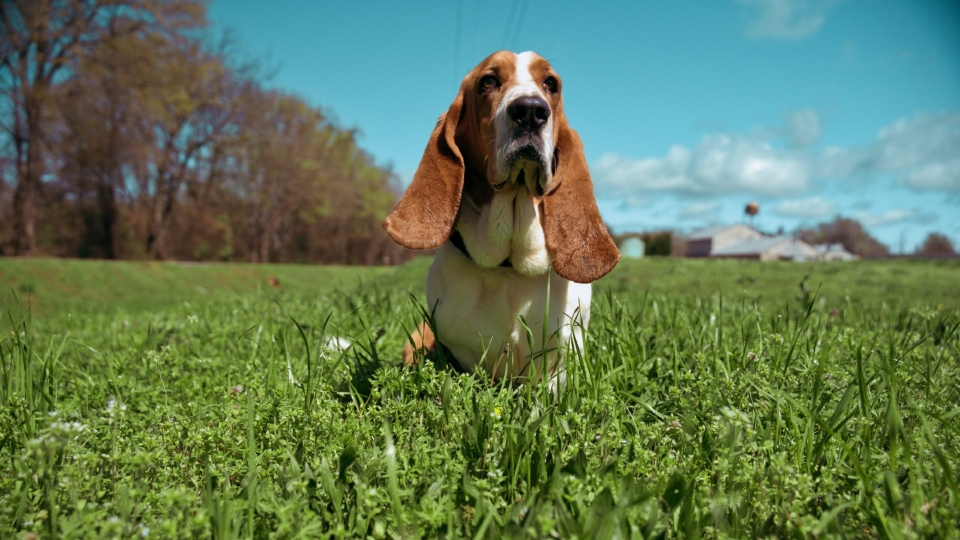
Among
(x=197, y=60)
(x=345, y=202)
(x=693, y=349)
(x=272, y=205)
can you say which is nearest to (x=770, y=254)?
(x=345, y=202)

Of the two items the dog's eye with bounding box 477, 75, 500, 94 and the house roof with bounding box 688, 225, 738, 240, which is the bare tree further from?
the house roof with bounding box 688, 225, 738, 240

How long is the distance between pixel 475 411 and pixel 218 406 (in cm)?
108

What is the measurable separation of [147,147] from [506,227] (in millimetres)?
24524

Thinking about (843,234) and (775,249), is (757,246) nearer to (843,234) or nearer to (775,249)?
(775,249)

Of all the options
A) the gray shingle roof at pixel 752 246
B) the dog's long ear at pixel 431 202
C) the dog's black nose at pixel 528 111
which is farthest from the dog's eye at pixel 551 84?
the gray shingle roof at pixel 752 246

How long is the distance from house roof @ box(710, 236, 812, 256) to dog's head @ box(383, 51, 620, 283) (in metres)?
80.5

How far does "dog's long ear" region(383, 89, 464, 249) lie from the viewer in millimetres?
2436

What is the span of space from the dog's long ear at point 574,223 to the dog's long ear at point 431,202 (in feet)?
1.52

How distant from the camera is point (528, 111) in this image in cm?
232

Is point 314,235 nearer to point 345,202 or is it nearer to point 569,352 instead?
point 345,202

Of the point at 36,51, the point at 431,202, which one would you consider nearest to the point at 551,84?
the point at 431,202

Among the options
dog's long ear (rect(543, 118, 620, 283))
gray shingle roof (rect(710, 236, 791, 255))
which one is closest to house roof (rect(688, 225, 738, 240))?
gray shingle roof (rect(710, 236, 791, 255))

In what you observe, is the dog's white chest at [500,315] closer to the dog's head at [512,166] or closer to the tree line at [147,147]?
the dog's head at [512,166]

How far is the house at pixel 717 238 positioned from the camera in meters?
87.7
